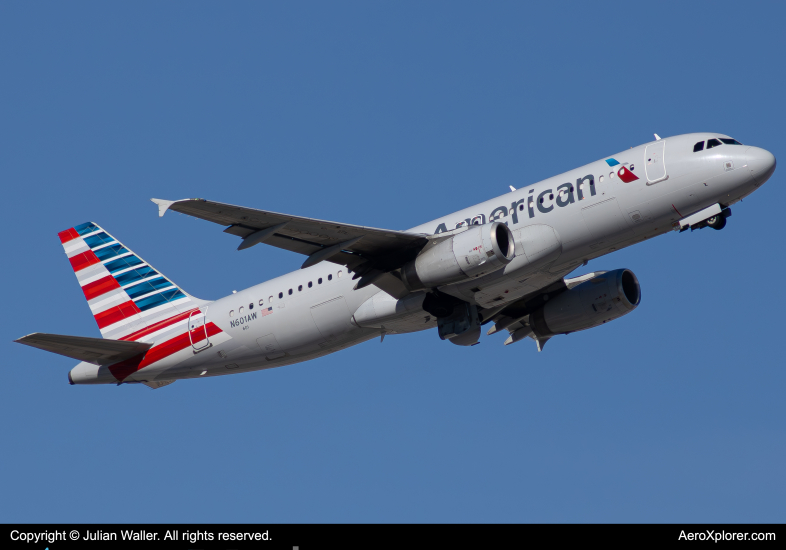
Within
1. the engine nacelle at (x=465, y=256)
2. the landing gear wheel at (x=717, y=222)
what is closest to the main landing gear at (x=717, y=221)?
the landing gear wheel at (x=717, y=222)

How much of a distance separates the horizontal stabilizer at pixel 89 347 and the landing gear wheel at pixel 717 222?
75.1 feet

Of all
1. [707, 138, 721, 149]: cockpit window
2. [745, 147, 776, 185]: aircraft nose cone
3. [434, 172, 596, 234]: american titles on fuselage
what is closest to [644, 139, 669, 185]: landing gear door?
[434, 172, 596, 234]: american titles on fuselage

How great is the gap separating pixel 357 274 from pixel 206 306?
28.7ft

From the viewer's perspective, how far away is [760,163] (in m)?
35.1

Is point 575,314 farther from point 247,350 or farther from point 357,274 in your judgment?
point 247,350

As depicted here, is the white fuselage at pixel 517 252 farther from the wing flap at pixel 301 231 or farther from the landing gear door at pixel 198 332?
the wing flap at pixel 301 231

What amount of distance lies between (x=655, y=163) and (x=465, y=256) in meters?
7.39

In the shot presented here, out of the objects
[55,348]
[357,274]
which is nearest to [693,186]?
[357,274]

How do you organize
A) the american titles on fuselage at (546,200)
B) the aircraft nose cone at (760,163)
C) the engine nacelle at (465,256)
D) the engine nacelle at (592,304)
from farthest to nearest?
the engine nacelle at (592,304) → the american titles on fuselage at (546,200) → the engine nacelle at (465,256) → the aircraft nose cone at (760,163)

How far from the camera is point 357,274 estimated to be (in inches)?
1507

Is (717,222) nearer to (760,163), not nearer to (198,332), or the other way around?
(760,163)

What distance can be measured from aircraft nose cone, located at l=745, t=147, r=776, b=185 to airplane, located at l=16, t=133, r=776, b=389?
54 millimetres

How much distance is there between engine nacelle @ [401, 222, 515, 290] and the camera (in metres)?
35.5

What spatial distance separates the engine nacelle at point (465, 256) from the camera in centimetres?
3547
